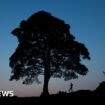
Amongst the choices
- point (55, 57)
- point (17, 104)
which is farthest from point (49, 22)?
point (17, 104)

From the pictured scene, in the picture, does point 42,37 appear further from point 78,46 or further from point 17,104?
point 17,104

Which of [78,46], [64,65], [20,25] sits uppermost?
[20,25]

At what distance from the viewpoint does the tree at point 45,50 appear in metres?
53.8

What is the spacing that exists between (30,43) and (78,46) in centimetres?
896

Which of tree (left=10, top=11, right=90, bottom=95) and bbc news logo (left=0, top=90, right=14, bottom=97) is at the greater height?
tree (left=10, top=11, right=90, bottom=95)

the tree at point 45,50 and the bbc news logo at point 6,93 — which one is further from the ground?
the tree at point 45,50

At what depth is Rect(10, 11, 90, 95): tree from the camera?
53781 mm

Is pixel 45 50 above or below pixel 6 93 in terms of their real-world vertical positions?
above

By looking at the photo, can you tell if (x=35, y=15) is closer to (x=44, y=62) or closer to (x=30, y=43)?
(x=30, y=43)

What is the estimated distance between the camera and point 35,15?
179ft

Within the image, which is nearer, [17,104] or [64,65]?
[17,104]

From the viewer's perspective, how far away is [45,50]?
54.0 m

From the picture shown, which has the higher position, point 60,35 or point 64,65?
point 60,35

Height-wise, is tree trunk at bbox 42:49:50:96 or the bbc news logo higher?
tree trunk at bbox 42:49:50:96
